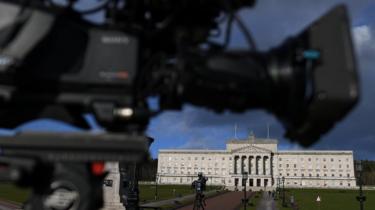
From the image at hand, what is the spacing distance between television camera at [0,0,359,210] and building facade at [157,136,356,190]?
16812cm

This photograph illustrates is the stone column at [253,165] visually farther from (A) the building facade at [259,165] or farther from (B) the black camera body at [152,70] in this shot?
(B) the black camera body at [152,70]

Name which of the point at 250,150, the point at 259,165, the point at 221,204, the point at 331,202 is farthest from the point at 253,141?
the point at 221,204

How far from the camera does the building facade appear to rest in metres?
174

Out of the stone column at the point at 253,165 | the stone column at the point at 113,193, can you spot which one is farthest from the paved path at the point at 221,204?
the stone column at the point at 253,165

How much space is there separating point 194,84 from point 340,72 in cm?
115

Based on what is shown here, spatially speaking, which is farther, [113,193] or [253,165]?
[253,165]

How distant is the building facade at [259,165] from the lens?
174 m

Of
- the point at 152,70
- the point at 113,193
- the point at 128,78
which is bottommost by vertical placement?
the point at 113,193

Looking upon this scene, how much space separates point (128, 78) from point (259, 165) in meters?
176

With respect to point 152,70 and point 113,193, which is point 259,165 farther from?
point 152,70

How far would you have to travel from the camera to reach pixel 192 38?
3785 millimetres

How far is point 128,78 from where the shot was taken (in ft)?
11.3

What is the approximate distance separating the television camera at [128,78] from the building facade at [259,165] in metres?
168

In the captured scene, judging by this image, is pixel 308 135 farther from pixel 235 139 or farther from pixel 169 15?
pixel 235 139
